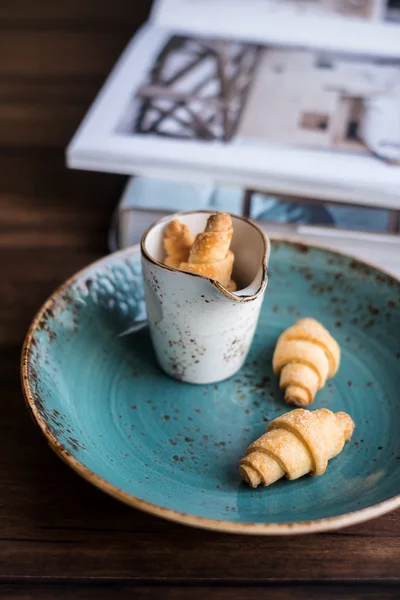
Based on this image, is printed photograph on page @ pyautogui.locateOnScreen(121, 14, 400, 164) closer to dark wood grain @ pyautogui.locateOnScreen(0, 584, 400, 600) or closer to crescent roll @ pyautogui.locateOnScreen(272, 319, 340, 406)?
crescent roll @ pyautogui.locateOnScreen(272, 319, 340, 406)

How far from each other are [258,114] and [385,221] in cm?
19

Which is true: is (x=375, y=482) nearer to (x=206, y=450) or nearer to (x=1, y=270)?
(x=206, y=450)

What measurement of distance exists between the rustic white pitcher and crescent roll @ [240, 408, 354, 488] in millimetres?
84

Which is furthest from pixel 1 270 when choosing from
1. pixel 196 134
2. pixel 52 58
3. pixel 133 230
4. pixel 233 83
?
pixel 52 58

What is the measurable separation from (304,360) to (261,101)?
1.29 feet

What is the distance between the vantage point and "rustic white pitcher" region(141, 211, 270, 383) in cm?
48

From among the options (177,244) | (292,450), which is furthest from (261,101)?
(292,450)

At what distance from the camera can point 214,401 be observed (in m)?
0.54

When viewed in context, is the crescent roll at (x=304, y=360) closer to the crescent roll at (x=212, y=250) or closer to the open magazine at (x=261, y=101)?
the crescent roll at (x=212, y=250)

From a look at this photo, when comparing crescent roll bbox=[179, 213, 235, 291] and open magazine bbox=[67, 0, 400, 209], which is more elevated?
crescent roll bbox=[179, 213, 235, 291]

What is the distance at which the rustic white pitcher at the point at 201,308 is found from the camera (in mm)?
485

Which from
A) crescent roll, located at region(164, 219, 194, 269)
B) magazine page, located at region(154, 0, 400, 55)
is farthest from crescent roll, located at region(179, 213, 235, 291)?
magazine page, located at region(154, 0, 400, 55)

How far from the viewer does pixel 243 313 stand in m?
0.51

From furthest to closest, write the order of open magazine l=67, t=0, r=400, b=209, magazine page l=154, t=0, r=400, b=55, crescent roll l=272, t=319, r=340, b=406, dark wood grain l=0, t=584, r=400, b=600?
magazine page l=154, t=0, r=400, b=55 < open magazine l=67, t=0, r=400, b=209 < crescent roll l=272, t=319, r=340, b=406 < dark wood grain l=0, t=584, r=400, b=600
